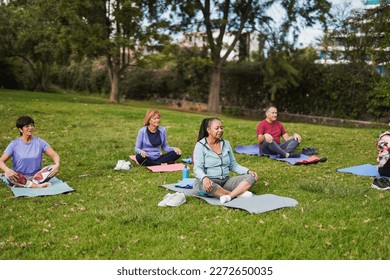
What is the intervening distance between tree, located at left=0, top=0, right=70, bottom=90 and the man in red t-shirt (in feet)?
53.2

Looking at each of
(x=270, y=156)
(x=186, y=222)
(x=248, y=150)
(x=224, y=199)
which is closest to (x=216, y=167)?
(x=224, y=199)

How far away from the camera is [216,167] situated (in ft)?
19.9

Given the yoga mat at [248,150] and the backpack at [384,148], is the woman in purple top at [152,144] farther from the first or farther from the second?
the backpack at [384,148]

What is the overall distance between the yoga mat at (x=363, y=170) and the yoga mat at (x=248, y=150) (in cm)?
226

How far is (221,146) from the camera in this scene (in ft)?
20.0

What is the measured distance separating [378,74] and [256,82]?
7644mm

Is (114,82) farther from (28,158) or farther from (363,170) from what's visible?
(363,170)

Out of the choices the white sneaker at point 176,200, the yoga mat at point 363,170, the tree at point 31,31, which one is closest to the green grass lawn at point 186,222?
the white sneaker at point 176,200

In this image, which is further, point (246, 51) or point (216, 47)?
point (246, 51)

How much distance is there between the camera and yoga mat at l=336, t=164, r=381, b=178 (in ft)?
24.9

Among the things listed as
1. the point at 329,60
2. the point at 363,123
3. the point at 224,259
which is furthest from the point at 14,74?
the point at 224,259

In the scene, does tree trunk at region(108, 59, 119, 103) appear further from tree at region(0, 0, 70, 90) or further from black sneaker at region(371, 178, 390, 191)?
black sneaker at region(371, 178, 390, 191)

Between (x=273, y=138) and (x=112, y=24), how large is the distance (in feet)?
55.2
